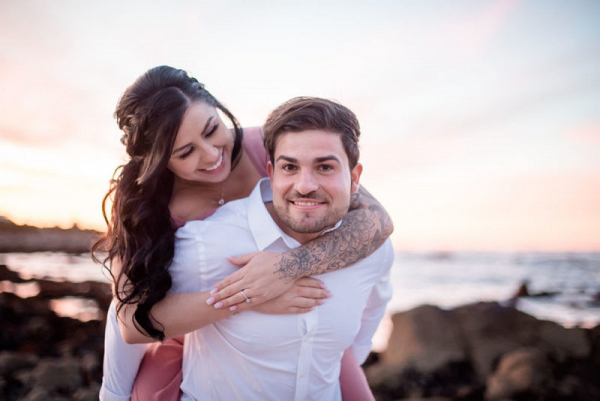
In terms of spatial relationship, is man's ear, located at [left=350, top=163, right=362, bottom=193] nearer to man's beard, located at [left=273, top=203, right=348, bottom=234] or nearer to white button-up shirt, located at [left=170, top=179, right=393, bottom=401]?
man's beard, located at [left=273, top=203, right=348, bottom=234]

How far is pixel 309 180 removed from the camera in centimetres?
222

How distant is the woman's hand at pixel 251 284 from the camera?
207 cm

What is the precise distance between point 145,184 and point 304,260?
3.92 ft

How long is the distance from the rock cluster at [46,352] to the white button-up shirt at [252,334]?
9.53 feet

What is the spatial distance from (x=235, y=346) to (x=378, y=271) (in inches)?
39.2

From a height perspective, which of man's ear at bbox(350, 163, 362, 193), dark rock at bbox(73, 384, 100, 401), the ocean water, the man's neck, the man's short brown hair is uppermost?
the man's short brown hair

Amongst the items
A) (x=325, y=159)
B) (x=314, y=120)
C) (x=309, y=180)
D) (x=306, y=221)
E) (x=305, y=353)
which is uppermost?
(x=314, y=120)

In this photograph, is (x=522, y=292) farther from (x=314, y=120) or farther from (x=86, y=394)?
(x=314, y=120)

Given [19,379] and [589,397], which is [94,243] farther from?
[589,397]

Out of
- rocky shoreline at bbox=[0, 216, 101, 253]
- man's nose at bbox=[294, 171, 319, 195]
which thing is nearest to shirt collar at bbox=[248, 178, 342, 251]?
man's nose at bbox=[294, 171, 319, 195]

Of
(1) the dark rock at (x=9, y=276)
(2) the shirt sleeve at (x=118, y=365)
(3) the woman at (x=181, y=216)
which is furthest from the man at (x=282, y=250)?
(1) the dark rock at (x=9, y=276)

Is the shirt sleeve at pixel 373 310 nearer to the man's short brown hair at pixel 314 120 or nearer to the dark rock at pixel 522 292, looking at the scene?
the man's short brown hair at pixel 314 120

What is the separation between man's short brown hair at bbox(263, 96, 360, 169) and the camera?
7.54 feet

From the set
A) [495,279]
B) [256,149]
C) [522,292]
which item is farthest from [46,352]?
[495,279]
